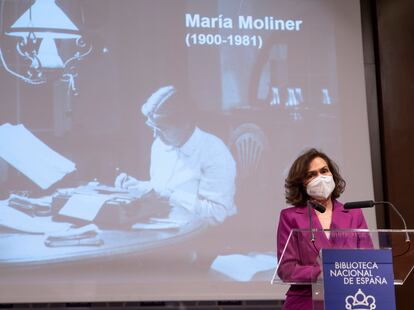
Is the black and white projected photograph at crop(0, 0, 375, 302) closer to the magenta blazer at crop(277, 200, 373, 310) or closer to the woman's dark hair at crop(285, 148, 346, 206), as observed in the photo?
the woman's dark hair at crop(285, 148, 346, 206)

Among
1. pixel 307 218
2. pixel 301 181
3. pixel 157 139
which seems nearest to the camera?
pixel 307 218

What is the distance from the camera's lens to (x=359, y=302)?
1929 millimetres

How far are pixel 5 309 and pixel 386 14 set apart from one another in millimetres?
3539

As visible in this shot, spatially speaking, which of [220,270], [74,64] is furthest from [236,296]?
[74,64]

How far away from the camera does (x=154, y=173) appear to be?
4.37 m

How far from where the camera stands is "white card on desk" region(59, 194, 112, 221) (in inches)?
167

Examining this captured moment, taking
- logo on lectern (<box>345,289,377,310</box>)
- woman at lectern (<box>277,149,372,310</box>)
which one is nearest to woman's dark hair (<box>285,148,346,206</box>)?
woman at lectern (<box>277,149,372,310</box>)

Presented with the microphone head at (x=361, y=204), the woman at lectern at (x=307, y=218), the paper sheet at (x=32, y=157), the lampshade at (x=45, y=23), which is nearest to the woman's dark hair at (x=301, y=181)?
the woman at lectern at (x=307, y=218)

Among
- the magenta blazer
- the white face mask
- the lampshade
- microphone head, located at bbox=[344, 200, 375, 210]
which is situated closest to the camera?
→ the magenta blazer

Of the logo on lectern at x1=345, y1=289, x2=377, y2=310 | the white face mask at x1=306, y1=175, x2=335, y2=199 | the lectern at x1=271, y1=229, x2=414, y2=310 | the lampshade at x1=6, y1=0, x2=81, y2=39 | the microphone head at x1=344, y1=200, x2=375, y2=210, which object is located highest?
the lampshade at x1=6, y1=0, x2=81, y2=39

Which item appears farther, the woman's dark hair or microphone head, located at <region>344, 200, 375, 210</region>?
the woman's dark hair

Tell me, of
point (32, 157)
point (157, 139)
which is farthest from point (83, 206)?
point (157, 139)

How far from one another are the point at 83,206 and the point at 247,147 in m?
1.20

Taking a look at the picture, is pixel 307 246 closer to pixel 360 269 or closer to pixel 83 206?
pixel 360 269
